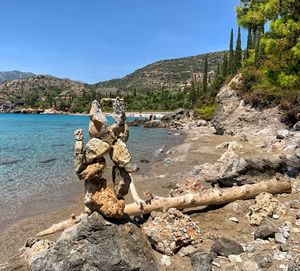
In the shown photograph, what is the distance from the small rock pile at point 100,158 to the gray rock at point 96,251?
0.30 m

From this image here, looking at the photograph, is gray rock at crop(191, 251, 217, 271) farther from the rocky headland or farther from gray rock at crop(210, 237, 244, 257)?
gray rock at crop(210, 237, 244, 257)

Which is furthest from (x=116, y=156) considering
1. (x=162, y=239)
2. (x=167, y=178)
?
(x=167, y=178)

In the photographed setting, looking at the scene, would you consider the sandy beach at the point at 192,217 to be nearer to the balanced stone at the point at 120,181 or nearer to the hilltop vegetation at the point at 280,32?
the balanced stone at the point at 120,181

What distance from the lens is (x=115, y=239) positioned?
6727 millimetres

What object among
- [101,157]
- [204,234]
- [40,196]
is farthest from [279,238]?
[40,196]

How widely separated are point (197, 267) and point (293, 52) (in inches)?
265

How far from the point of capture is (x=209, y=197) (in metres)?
10.3

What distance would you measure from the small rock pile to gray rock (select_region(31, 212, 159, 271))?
0.99ft

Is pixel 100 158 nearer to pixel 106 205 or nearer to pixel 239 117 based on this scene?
pixel 106 205

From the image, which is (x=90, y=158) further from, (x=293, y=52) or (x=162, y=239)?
(x=293, y=52)

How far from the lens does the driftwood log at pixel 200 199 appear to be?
9227 millimetres

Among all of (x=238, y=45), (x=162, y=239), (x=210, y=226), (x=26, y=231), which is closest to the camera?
(x=162, y=239)

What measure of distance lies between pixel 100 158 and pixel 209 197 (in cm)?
463

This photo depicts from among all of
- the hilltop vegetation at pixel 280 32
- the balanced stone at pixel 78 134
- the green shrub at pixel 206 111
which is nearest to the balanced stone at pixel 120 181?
the balanced stone at pixel 78 134
